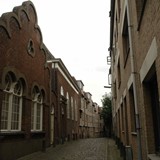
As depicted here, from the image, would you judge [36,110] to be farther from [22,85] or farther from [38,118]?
[22,85]

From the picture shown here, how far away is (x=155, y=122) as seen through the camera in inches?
256

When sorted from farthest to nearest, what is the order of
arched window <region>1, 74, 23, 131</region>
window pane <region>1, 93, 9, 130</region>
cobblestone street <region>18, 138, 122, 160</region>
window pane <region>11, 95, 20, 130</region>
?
cobblestone street <region>18, 138, 122, 160</region> < window pane <region>11, 95, 20, 130</region> < arched window <region>1, 74, 23, 131</region> < window pane <region>1, 93, 9, 130</region>

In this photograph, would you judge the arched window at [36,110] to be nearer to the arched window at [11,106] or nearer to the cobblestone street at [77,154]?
the cobblestone street at [77,154]

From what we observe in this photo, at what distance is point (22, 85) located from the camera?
592 inches

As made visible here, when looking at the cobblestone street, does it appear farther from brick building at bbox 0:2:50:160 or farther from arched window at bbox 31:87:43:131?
arched window at bbox 31:87:43:131

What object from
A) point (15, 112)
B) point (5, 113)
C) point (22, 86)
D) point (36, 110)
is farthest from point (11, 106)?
point (36, 110)

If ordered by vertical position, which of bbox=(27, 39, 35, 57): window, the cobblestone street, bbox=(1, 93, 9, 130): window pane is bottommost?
the cobblestone street

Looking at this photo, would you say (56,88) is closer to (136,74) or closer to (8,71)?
(8,71)

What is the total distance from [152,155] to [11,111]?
351 inches

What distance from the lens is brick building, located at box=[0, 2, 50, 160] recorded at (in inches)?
503

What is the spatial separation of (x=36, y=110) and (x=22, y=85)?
314cm

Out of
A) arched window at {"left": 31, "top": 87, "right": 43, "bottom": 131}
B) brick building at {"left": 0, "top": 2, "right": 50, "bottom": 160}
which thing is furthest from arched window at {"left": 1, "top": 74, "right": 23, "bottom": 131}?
arched window at {"left": 31, "top": 87, "right": 43, "bottom": 131}

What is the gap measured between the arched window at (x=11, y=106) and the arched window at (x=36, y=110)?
2.23 metres

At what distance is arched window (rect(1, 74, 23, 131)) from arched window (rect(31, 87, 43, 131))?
2.23 metres
